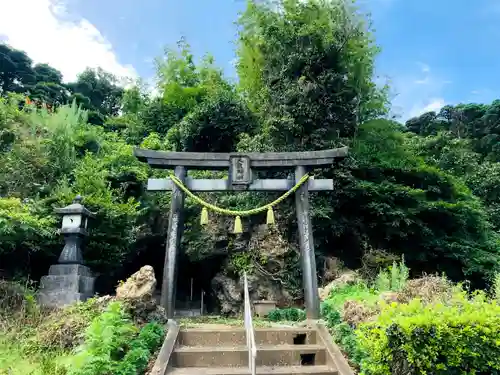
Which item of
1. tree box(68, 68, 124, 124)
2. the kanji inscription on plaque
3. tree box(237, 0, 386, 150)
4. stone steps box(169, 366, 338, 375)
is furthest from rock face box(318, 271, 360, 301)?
tree box(68, 68, 124, 124)

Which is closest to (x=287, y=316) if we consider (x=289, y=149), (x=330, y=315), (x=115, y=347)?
(x=330, y=315)

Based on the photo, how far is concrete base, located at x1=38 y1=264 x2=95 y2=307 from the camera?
7172 mm

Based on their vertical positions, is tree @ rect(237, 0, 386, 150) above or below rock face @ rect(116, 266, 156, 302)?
above

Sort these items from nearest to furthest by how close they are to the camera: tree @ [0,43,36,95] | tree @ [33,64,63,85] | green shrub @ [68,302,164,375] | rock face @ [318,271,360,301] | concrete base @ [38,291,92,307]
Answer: green shrub @ [68,302,164,375] → concrete base @ [38,291,92,307] → rock face @ [318,271,360,301] → tree @ [0,43,36,95] → tree @ [33,64,63,85]

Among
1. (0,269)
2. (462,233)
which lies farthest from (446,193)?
(0,269)

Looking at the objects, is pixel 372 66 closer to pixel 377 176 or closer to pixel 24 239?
pixel 377 176

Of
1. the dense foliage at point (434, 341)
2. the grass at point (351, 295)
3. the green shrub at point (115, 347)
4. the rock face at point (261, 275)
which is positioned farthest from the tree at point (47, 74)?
the dense foliage at point (434, 341)

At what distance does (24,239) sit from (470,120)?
87.5ft

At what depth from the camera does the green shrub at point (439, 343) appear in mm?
3969

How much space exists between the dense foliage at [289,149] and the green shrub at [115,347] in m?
3.80

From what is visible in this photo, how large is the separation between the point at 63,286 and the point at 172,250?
6.77 feet

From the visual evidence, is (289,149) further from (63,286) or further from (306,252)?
(63,286)

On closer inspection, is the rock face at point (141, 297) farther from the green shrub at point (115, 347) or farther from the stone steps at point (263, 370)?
the stone steps at point (263, 370)

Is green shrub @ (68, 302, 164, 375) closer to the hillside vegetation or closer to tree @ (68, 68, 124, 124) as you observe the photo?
the hillside vegetation
